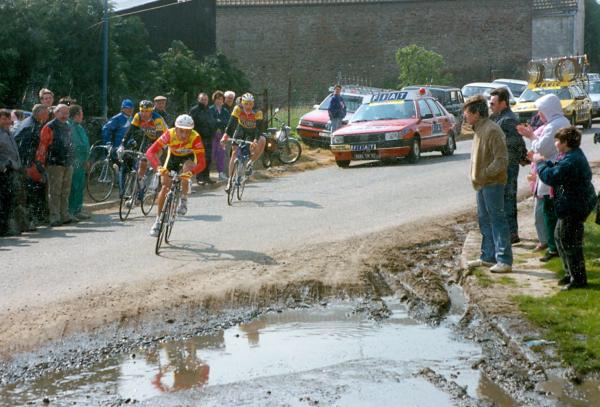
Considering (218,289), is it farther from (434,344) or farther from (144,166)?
(144,166)

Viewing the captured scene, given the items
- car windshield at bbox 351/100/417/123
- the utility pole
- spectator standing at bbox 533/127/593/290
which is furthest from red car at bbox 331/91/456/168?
spectator standing at bbox 533/127/593/290

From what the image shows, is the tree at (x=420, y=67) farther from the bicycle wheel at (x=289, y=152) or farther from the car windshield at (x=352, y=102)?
the bicycle wheel at (x=289, y=152)

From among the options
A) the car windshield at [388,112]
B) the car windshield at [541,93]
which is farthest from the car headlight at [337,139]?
the car windshield at [541,93]

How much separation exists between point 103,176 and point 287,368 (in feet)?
35.9

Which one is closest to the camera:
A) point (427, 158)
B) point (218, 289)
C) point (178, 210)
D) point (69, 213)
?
point (218, 289)

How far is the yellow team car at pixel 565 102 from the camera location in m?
35.9

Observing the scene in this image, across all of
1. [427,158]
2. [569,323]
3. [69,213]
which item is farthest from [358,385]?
[427,158]

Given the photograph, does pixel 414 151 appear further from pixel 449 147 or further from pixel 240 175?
pixel 240 175

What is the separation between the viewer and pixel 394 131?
2517cm

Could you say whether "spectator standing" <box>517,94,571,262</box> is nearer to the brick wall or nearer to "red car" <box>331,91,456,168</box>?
"red car" <box>331,91,456,168</box>

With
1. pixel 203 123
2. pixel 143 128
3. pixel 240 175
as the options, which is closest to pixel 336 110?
pixel 203 123

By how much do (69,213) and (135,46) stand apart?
11.8 metres

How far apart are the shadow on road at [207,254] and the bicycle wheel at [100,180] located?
5455 mm

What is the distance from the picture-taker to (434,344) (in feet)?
30.7
